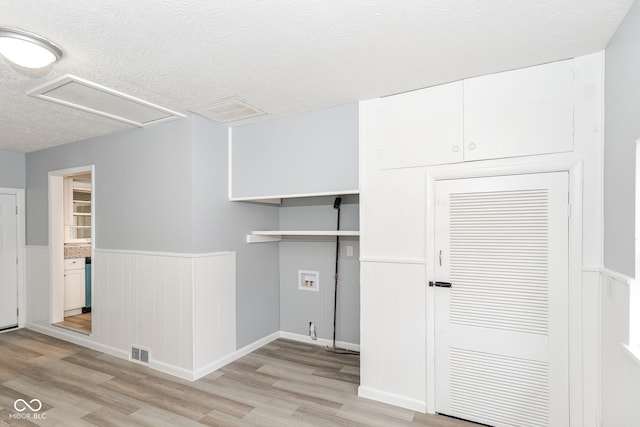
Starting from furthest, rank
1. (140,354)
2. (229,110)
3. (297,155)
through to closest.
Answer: (140,354) < (297,155) < (229,110)

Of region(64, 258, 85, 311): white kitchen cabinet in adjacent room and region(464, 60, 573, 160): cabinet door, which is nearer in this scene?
region(464, 60, 573, 160): cabinet door

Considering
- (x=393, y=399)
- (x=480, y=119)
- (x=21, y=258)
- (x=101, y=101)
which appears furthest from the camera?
(x=21, y=258)

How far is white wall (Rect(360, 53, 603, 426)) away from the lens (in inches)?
80.9

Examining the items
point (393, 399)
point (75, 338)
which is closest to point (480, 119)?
point (393, 399)

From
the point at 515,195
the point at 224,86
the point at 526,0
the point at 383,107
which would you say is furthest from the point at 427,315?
the point at 224,86

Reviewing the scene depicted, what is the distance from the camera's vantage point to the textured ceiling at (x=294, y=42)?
1.62 meters

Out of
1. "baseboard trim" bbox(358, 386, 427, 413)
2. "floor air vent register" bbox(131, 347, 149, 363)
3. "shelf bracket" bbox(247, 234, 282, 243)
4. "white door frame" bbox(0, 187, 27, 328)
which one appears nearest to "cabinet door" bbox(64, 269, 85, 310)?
"white door frame" bbox(0, 187, 27, 328)

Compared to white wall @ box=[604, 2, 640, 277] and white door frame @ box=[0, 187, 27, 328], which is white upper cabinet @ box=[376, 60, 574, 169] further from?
white door frame @ box=[0, 187, 27, 328]

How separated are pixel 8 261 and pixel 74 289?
921 millimetres

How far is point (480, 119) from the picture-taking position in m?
2.34

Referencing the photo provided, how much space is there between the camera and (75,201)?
5.66 meters

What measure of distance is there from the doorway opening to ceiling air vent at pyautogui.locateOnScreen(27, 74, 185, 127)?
1.26 m

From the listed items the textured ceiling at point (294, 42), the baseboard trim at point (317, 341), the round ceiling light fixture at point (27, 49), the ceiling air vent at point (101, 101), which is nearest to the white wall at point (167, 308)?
the baseboard trim at point (317, 341)

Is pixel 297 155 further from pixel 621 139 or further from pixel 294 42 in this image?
pixel 621 139
